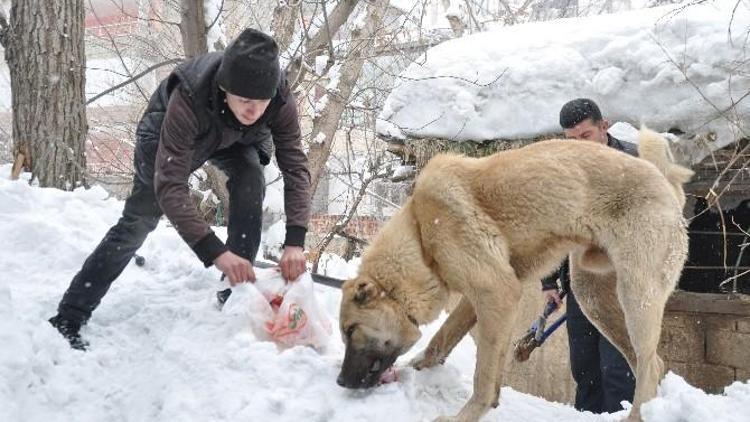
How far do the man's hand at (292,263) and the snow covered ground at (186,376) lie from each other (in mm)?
365

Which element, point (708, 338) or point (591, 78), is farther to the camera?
point (708, 338)

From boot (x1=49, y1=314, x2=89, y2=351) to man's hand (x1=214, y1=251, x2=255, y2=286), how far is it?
36.5 inches

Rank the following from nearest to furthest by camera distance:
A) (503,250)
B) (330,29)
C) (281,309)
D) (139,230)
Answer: (503,250)
(281,309)
(139,230)
(330,29)

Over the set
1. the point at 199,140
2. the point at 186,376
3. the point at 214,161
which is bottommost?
the point at 186,376

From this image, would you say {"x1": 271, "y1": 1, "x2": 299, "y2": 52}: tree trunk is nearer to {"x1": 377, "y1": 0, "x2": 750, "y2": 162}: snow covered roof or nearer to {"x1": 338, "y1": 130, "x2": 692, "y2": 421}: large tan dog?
{"x1": 377, "y1": 0, "x2": 750, "y2": 162}: snow covered roof

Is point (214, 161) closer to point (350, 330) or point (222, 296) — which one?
point (222, 296)

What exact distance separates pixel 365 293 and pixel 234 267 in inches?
27.7

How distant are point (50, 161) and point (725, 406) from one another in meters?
5.67

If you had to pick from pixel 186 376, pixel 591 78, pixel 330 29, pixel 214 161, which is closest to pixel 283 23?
pixel 330 29

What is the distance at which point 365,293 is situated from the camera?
3518mm

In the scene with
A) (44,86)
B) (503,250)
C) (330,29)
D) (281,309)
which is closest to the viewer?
(503,250)

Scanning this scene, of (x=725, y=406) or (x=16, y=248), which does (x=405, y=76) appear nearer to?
(x=16, y=248)

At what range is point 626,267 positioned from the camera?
10.9 ft

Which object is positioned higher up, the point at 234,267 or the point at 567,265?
the point at 234,267
